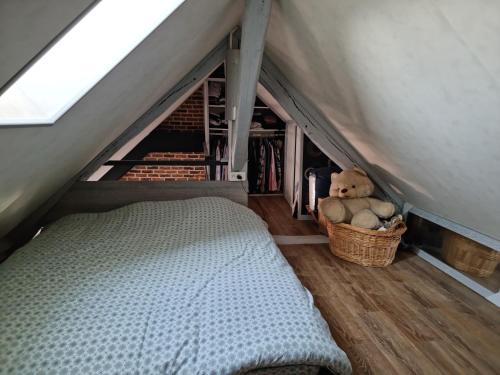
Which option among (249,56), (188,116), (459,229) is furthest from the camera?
(188,116)

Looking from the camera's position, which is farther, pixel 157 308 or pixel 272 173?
pixel 272 173

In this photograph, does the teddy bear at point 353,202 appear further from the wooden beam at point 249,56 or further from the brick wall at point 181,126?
the brick wall at point 181,126

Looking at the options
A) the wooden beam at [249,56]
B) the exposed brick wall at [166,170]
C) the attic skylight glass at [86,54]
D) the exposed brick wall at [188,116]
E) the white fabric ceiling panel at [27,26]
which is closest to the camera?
the white fabric ceiling panel at [27,26]

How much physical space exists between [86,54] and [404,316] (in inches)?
88.3

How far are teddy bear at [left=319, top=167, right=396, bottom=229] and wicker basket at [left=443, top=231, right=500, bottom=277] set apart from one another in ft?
1.66

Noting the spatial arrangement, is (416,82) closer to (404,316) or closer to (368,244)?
(404,316)

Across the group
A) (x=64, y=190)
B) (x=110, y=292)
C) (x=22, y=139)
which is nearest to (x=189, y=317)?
(x=110, y=292)

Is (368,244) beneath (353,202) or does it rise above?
beneath

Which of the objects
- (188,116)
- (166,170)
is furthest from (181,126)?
(166,170)

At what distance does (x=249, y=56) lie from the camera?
1.69 m

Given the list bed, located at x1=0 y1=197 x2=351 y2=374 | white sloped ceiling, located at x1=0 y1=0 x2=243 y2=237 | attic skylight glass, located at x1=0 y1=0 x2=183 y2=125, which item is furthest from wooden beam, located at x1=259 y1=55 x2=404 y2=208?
attic skylight glass, located at x1=0 y1=0 x2=183 y2=125

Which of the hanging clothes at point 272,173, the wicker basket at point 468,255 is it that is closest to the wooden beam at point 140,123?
the hanging clothes at point 272,173

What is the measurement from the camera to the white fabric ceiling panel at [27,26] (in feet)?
1.91

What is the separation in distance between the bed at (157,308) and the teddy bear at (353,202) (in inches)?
37.2
